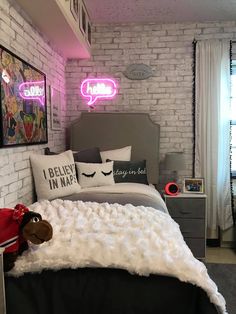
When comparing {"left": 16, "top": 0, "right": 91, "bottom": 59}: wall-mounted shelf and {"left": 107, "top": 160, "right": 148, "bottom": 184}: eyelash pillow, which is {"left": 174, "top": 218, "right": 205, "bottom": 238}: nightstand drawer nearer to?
{"left": 107, "top": 160, "right": 148, "bottom": 184}: eyelash pillow

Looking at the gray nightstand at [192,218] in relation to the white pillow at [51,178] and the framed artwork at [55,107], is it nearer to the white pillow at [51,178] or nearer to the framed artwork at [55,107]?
the white pillow at [51,178]

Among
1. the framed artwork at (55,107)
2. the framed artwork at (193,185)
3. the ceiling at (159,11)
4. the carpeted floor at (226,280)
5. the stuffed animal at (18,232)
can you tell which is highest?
the ceiling at (159,11)

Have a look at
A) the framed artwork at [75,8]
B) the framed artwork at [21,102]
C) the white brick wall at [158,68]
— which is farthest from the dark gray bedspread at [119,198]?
the framed artwork at [75,8]

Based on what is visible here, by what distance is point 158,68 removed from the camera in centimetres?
346

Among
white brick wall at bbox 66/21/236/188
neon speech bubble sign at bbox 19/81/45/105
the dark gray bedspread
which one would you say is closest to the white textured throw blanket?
the dark gray bedspread

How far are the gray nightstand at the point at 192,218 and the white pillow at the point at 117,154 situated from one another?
0.69 metres

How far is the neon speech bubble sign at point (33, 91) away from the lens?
2.21 meters

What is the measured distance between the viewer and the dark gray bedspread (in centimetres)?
221

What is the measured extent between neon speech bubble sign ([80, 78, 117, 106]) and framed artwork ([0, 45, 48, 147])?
2.89ft

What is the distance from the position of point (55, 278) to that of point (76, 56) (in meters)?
2.77

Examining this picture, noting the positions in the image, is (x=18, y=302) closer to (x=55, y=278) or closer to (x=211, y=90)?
(x=55, y=278)

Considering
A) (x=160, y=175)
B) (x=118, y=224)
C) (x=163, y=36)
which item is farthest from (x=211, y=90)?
(x=118, y=224)

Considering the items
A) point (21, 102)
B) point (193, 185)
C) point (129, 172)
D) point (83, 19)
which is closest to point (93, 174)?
point (129, 172)

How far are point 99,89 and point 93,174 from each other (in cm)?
126
